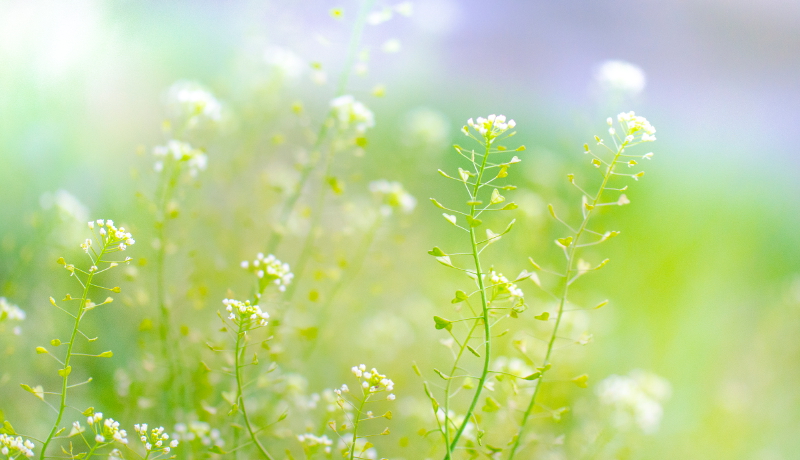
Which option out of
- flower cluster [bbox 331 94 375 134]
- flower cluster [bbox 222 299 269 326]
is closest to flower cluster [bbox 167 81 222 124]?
flower cluster [bbox 331 94 375 134]

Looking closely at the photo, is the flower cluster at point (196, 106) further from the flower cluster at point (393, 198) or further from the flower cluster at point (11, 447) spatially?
the flower cluster at point (11, 447)

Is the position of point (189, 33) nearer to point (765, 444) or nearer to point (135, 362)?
point (135, 362)

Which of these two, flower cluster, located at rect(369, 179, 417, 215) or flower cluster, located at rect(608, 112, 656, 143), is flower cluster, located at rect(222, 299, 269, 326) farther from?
flower cluster, located at rect(369, 179, 417, 215)

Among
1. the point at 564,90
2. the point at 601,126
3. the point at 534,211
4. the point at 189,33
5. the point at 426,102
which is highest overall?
the point at 564,90

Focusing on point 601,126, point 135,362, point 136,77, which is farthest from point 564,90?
point 135,362

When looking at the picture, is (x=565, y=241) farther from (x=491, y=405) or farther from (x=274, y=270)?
(x=274, y=270)

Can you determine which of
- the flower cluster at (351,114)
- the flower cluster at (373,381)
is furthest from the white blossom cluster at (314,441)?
the flower cluster at (351,114)

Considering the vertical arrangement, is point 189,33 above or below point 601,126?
above
